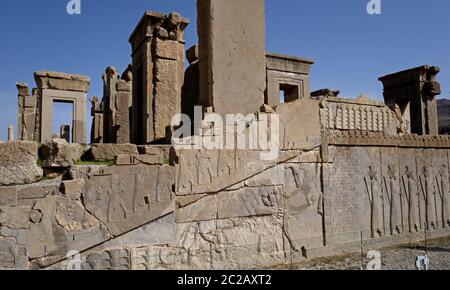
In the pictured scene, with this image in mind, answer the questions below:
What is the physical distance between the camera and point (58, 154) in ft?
14.6

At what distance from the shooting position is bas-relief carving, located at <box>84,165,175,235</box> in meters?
4.38

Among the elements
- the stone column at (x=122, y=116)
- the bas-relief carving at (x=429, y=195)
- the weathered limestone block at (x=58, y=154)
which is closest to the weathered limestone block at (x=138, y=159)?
the weathered limestone block at (x=58, y=154)

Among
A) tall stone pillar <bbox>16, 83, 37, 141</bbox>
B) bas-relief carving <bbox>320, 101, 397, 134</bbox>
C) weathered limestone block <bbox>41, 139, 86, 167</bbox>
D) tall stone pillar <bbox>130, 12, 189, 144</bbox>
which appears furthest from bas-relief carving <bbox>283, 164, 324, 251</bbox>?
tall stone pillar <bbox>16, 83, 37, 141</bbox>

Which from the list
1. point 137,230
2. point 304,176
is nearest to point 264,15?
point 304,176

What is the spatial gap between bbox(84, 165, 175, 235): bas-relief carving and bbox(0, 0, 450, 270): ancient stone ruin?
1 centimetres

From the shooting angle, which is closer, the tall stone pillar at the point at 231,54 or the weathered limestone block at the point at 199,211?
the weathered limestone block at the point at 199,211

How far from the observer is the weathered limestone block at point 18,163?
4.10 metres

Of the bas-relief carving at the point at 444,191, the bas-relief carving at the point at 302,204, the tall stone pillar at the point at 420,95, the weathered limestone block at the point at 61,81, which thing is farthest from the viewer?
the tall stone pillar at the point at 420,95

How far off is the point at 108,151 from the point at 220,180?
1.72 metres

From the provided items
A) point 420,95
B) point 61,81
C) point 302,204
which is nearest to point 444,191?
point 302,204

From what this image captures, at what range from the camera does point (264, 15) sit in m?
6.37

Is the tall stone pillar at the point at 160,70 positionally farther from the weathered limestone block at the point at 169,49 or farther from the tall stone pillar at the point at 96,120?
the tall stone pillar at the point at 96,120

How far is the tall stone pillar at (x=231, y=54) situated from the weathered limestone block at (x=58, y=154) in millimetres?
2421

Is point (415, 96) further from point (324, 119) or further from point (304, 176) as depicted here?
point (304, 176)
